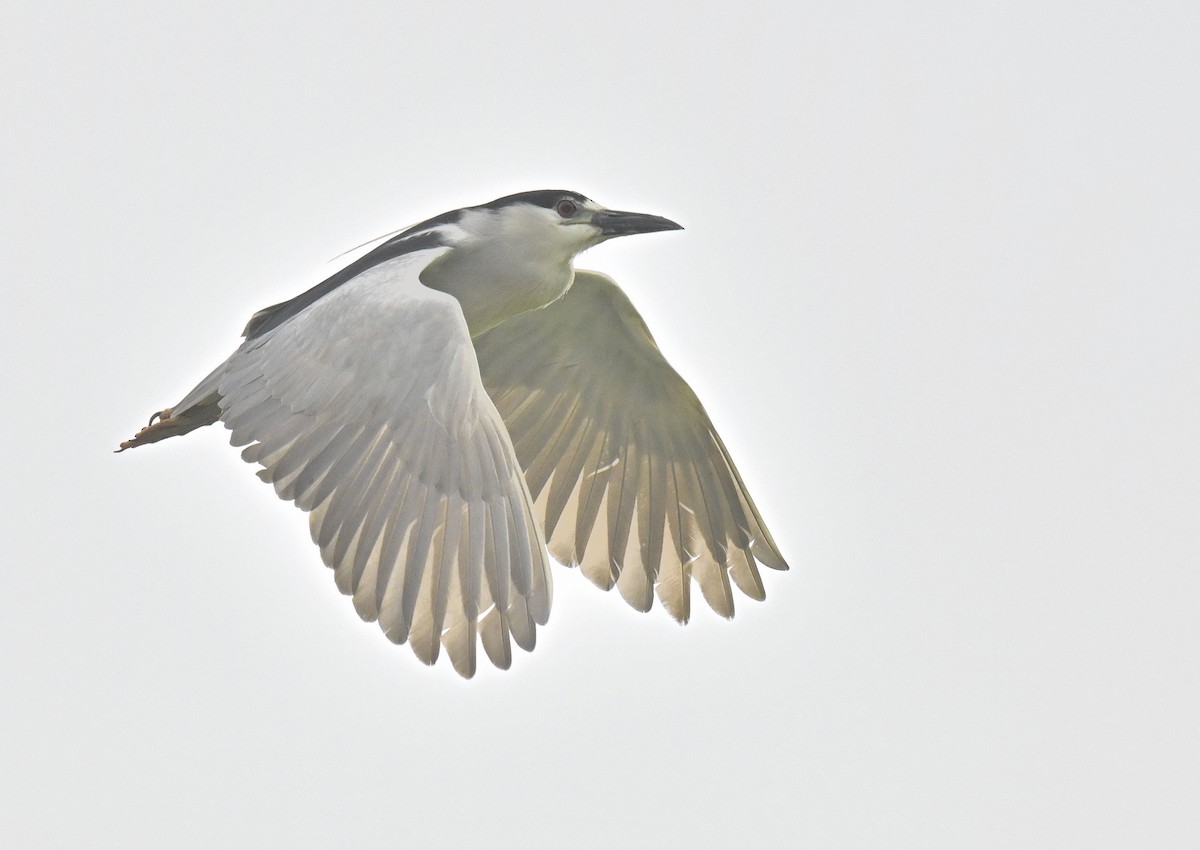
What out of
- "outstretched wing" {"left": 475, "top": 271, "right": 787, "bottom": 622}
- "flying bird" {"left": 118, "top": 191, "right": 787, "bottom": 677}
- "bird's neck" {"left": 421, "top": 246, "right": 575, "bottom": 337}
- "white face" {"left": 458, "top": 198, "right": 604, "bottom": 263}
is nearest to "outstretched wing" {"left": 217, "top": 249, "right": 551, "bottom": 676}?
"flying bird" {"left": 118, "top": 191, "right": 787, "bottom": 677}

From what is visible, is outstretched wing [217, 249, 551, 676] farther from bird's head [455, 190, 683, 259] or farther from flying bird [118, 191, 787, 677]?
bird's head [455, 190, 683, 259]

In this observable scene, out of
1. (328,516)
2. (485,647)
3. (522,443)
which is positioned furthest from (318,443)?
(522,443)

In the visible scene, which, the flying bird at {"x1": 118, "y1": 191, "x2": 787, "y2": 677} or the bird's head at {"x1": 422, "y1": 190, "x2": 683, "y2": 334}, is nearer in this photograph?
the flying bird at {"x1": 118, "y1": 191, "x2": 787, "y2": 677}

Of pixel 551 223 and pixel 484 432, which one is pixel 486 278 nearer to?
pixel 551 223

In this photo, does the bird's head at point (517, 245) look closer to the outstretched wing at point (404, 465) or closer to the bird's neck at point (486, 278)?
the bird's neck at point (486, 278)

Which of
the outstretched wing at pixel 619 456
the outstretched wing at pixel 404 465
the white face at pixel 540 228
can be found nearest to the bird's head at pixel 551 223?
the white face at pixel 540 228

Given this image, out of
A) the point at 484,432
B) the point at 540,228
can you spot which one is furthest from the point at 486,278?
the point at 484,432
